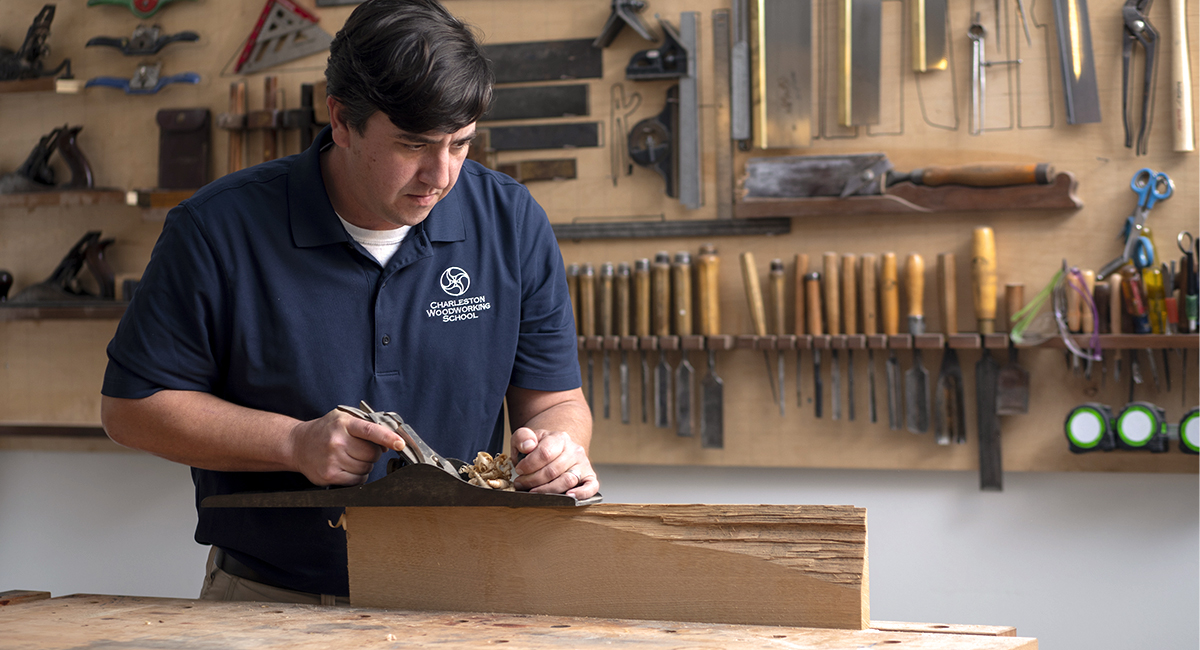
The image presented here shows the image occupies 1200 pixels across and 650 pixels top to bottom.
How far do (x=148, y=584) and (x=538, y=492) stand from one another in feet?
8.85

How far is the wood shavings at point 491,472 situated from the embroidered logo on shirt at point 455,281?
35 cm

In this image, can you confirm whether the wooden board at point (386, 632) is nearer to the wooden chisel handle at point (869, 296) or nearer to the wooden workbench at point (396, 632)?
the wooden workbench at point (396, 632)

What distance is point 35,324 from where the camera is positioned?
11.3 ft

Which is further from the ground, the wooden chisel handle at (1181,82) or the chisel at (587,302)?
the wooden chisel handle at (1181,82)

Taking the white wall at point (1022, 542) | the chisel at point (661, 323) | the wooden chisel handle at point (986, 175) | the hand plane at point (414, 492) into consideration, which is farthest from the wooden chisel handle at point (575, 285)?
the hand plane at point (414, 492)

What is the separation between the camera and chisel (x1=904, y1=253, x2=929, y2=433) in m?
2.75

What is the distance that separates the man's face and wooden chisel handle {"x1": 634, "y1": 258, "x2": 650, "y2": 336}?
1.42 meters

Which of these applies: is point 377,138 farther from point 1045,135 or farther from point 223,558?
point 1045,135

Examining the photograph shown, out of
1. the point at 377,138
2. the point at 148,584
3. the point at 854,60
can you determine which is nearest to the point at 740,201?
the point at 854,60

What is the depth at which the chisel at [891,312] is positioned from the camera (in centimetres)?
276

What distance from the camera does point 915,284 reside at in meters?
2.76

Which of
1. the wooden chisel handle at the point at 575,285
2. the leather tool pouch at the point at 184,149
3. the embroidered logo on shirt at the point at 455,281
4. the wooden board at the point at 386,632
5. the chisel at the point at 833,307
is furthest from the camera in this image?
the leather tool pouch at the point at 184,149

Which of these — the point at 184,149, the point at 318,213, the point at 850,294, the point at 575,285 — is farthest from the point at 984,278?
the point at 184,149

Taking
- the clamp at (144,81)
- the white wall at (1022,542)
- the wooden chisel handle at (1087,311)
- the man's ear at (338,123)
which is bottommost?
the white wall at (1022,542)
